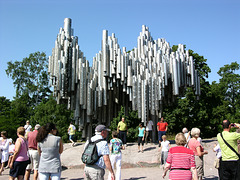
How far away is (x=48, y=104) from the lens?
35.9 metres

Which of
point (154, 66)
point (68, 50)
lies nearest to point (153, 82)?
point (154, 66)

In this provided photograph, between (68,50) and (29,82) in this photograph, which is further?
(29,82)

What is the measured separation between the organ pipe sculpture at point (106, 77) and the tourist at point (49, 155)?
9.08 m

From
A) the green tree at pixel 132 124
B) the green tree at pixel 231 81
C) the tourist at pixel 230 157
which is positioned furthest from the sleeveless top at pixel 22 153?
the green tree at pixel 231 81

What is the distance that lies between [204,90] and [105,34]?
64.3ft

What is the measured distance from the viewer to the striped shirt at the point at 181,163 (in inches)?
166

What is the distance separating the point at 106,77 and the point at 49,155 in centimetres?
996

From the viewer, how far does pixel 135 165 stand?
38.0ft

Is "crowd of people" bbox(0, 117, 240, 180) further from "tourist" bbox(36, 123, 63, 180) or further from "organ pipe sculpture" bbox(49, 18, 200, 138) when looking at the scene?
"organ pipe sculpture" bbox(49, 18, 200, 138)

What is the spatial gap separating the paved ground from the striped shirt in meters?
4.90

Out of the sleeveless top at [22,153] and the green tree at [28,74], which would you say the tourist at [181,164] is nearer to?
the sleeveless top at [22,153]

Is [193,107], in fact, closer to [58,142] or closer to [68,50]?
[68,50]

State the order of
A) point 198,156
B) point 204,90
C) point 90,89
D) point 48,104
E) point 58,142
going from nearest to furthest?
point 58,142, point 198,156, point 90,89, point 204,90, point 48,104

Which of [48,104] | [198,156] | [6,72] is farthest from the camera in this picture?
[6,72]
